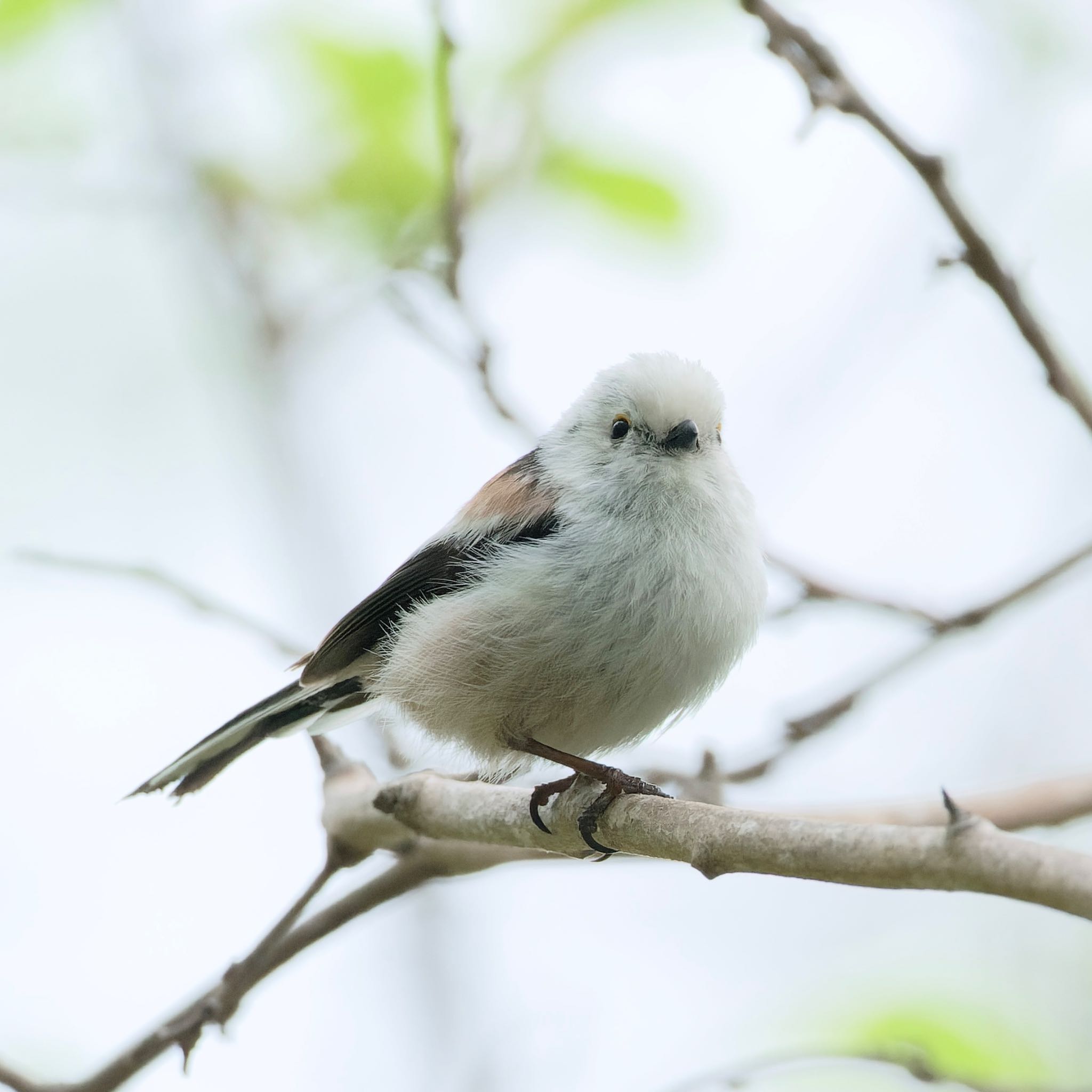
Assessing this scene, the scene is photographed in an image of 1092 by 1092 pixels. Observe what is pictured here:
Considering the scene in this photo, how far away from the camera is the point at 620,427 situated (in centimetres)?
338

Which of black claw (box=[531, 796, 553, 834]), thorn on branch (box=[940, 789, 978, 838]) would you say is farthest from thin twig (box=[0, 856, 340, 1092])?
thorn on branch (box=[940, 789, 978, 838])

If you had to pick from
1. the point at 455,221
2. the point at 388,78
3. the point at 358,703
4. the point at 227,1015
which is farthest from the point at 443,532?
the point at 388,78

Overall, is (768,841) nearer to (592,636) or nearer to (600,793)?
(600,793)

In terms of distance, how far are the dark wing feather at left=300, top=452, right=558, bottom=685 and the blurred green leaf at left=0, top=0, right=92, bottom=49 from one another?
2.15 meters

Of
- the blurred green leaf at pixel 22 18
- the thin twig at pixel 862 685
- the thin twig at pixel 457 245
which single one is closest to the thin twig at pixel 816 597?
the thin twig at pixel 862 685

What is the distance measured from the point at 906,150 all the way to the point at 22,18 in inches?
120

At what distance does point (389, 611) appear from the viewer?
3525 mm

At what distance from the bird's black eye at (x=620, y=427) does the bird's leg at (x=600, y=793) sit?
97cm

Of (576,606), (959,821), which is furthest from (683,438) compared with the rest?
(959,821)

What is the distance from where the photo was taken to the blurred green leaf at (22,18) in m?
4.01

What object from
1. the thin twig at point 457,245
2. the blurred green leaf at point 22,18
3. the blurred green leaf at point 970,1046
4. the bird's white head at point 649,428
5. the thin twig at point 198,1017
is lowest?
the blurred green leaf at point 970,1046

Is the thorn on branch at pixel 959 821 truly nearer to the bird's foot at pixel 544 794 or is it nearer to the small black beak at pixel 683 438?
the bird's foot at pixel 544 794

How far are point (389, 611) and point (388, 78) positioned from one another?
2.08 m

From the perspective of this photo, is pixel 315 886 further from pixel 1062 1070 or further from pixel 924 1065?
pixel 1062 1070
